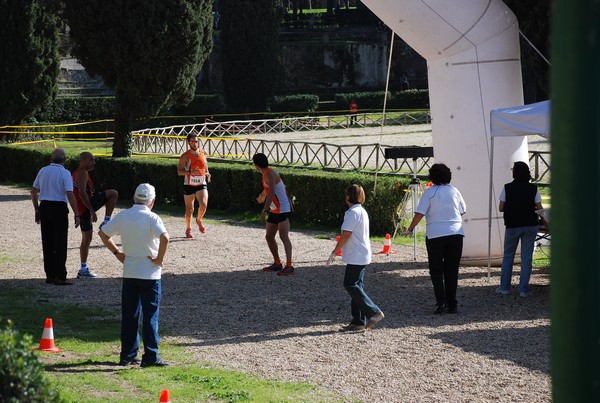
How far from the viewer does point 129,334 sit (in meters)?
8.45

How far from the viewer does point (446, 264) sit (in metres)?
10.6

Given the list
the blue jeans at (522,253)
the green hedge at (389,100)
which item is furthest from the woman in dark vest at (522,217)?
the green hedge at (389,100)

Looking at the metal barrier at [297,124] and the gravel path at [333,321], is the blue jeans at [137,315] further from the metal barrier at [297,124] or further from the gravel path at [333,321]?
the metal barrier at [297,124]

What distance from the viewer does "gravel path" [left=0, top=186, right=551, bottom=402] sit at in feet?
26.2

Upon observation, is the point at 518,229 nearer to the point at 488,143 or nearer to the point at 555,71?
the point at 488,143

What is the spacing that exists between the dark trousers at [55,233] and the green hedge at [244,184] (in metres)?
6.12

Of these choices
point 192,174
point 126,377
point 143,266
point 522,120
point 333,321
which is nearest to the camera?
point 126,377

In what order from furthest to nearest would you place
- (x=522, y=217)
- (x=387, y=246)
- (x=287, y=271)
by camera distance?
1. (x=387, y=246)
2. (x=287, y=271)
3. (x=522, y=217)

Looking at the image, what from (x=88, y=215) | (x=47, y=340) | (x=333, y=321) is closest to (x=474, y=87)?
(x=333, y=321)

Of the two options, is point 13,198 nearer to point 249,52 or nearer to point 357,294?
point 357,294

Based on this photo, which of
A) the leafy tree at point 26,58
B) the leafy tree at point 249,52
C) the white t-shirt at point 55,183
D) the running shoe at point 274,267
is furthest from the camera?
the leafy tree at point 249,52

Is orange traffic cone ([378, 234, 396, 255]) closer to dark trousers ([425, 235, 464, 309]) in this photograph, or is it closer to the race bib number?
the race bib number

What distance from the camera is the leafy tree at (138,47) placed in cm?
2402

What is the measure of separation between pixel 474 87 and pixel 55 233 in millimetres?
5510
